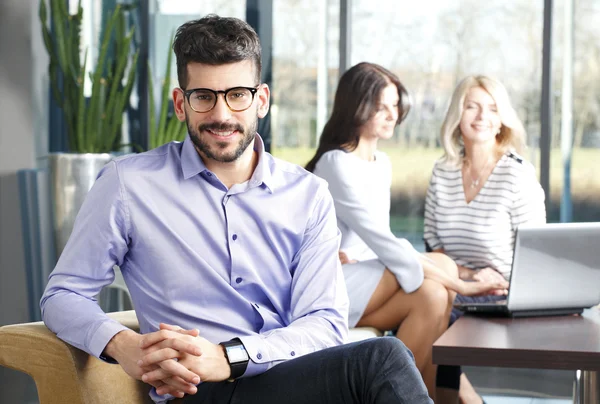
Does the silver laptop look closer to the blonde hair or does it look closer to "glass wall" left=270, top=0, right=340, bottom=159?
the blonde hair

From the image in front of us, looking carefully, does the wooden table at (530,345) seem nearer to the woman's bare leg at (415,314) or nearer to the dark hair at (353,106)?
the woman's bare leg at (415,314)

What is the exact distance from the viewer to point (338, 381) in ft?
5.66

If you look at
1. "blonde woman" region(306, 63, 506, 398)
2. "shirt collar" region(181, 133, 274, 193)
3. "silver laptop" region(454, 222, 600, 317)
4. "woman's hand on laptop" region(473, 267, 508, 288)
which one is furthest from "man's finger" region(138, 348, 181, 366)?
"woman's hand on laptop" region(473, 267, 508, 288)

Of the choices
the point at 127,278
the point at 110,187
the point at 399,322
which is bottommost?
the point at 399,322

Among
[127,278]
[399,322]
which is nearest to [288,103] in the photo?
[399,322]

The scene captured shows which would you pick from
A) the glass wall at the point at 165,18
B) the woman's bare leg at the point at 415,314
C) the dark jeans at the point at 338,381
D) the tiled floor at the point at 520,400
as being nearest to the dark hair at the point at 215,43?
the dark jeans at the point at 338,381

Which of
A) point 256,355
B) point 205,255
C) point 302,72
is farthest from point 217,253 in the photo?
point 302,72

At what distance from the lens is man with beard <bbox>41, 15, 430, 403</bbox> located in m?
1.80

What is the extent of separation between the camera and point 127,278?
202 centimetres

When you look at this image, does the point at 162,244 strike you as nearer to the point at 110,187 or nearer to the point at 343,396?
the point at 110,187

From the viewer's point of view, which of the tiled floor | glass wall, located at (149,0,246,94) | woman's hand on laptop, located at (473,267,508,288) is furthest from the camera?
glass wall, located at (149,0,246,94)

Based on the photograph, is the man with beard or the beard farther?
the beard

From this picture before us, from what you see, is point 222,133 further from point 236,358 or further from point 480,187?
point 480,187

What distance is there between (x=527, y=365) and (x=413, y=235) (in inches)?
108
